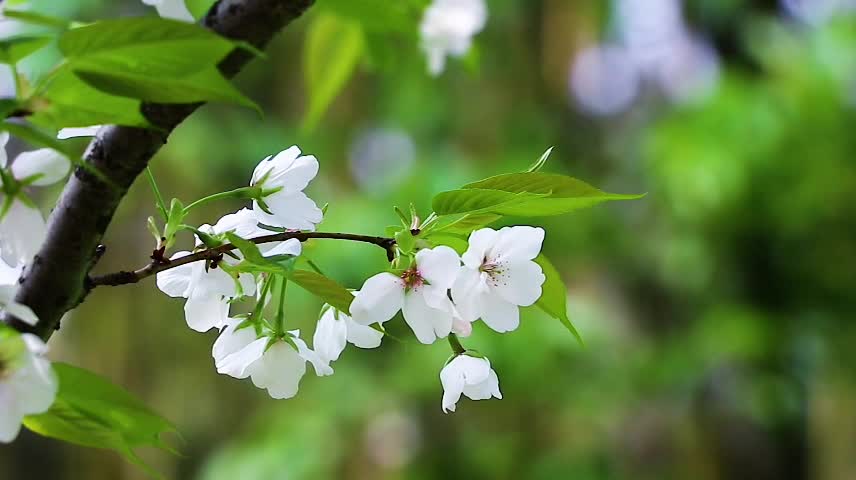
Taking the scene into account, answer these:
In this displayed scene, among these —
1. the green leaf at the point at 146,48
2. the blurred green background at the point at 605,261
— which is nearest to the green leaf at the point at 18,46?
the green leaf at the point at 146,48

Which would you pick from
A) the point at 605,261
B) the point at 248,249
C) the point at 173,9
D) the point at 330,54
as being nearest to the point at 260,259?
the point at 248,249

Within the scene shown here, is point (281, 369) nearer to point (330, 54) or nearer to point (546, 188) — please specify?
point (546, 188)

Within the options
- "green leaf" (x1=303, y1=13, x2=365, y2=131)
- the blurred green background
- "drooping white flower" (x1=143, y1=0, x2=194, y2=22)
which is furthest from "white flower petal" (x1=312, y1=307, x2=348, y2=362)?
the blurred green background

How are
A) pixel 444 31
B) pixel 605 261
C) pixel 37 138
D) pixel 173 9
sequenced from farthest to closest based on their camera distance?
pixel 605 261 < pixel 444 31 < pixel 173 9 < pixel 37 138

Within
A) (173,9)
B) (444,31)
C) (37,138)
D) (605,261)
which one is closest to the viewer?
(37,138)

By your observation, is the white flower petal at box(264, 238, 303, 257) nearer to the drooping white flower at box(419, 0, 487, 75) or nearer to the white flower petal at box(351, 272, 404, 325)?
the white flower petal at box(351, 272, 404, 325)

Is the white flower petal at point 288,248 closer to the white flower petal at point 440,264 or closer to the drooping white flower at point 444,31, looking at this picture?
the white flower petal at point 440,264
